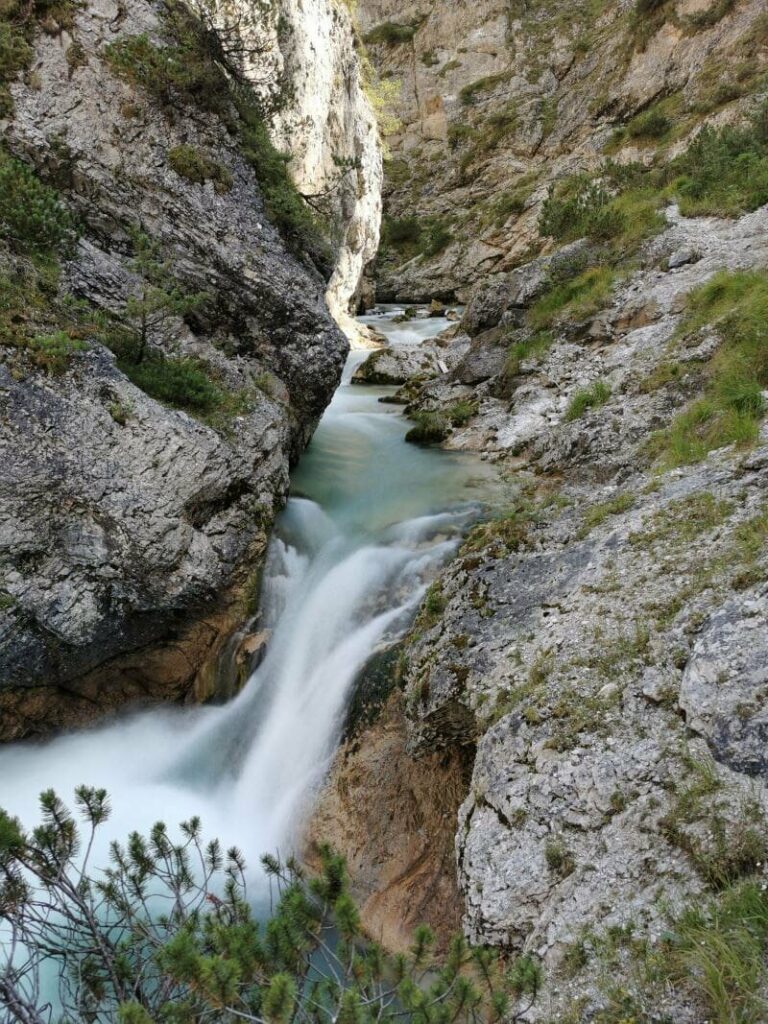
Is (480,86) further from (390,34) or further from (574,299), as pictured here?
(574,299)

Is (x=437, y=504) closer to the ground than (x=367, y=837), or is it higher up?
higher up

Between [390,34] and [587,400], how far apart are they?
5343 cm

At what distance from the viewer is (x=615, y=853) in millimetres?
3463

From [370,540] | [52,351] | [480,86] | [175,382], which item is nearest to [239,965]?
[370,540]

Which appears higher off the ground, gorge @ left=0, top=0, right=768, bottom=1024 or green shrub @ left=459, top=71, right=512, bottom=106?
green shrub @ left=459, top=71, right=512, bottom=106

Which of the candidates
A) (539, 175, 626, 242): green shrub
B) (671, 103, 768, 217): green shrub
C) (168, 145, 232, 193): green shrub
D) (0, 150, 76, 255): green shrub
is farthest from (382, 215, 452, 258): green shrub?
(0, 150, 76, 255): green shrub

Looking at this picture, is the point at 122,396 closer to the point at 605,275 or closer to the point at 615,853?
the point at 615,853

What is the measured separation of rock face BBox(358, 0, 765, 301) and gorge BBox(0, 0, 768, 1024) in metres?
12.3

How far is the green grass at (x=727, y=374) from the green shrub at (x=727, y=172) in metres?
4.39

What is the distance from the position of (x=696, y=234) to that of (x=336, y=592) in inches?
500

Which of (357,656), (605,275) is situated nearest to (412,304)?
(605,275)

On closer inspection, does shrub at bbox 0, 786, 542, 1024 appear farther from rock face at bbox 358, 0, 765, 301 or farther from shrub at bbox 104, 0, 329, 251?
rock face at bbox 358, 0, 765, 301

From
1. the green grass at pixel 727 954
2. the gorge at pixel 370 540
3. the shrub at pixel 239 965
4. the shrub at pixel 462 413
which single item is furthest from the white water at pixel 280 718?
the green grass at pixel 727 954

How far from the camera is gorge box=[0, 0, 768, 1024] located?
359 centimetres
